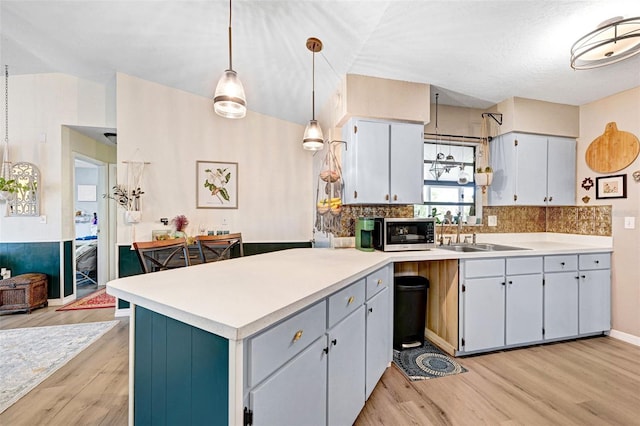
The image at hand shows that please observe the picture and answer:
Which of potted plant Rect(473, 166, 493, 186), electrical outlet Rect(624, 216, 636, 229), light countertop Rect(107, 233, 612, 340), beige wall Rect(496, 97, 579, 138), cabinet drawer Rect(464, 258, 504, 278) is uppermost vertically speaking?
beige wall Rect(496, 97, 579, 138)

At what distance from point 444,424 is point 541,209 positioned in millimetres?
3145

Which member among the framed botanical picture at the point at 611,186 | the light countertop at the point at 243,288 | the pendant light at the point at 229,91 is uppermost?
the pendant light at the point at 229,91

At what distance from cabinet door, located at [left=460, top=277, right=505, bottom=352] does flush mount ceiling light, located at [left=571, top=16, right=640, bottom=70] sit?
6.19 feet

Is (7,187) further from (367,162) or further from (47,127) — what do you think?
(367,162)

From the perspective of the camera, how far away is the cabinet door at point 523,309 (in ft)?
8.69

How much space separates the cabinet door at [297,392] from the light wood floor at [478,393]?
69 cm

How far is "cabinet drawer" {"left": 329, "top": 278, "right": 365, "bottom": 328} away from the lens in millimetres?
1409

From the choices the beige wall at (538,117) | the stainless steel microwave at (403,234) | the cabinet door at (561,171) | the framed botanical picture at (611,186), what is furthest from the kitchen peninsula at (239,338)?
the framed botanical picture at (611,186)

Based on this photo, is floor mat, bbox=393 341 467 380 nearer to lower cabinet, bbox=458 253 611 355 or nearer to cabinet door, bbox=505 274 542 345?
lower cabinet, bbox=458 253 611 355

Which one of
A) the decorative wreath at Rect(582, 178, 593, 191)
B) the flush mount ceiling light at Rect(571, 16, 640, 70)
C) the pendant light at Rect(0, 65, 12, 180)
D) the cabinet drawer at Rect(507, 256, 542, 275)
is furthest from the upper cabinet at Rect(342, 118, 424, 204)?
the pendant light at Rect(0, 65, 12, 180)

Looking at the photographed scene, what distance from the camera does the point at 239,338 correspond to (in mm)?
849

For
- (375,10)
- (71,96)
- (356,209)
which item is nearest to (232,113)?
(375,10)

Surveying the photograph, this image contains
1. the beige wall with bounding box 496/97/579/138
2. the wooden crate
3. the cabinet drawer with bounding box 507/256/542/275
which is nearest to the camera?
the cabinet drawer with bounding box 507/256/542/275

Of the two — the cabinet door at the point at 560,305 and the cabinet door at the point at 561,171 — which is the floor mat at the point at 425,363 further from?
the cabinet door at the point at 561,171
